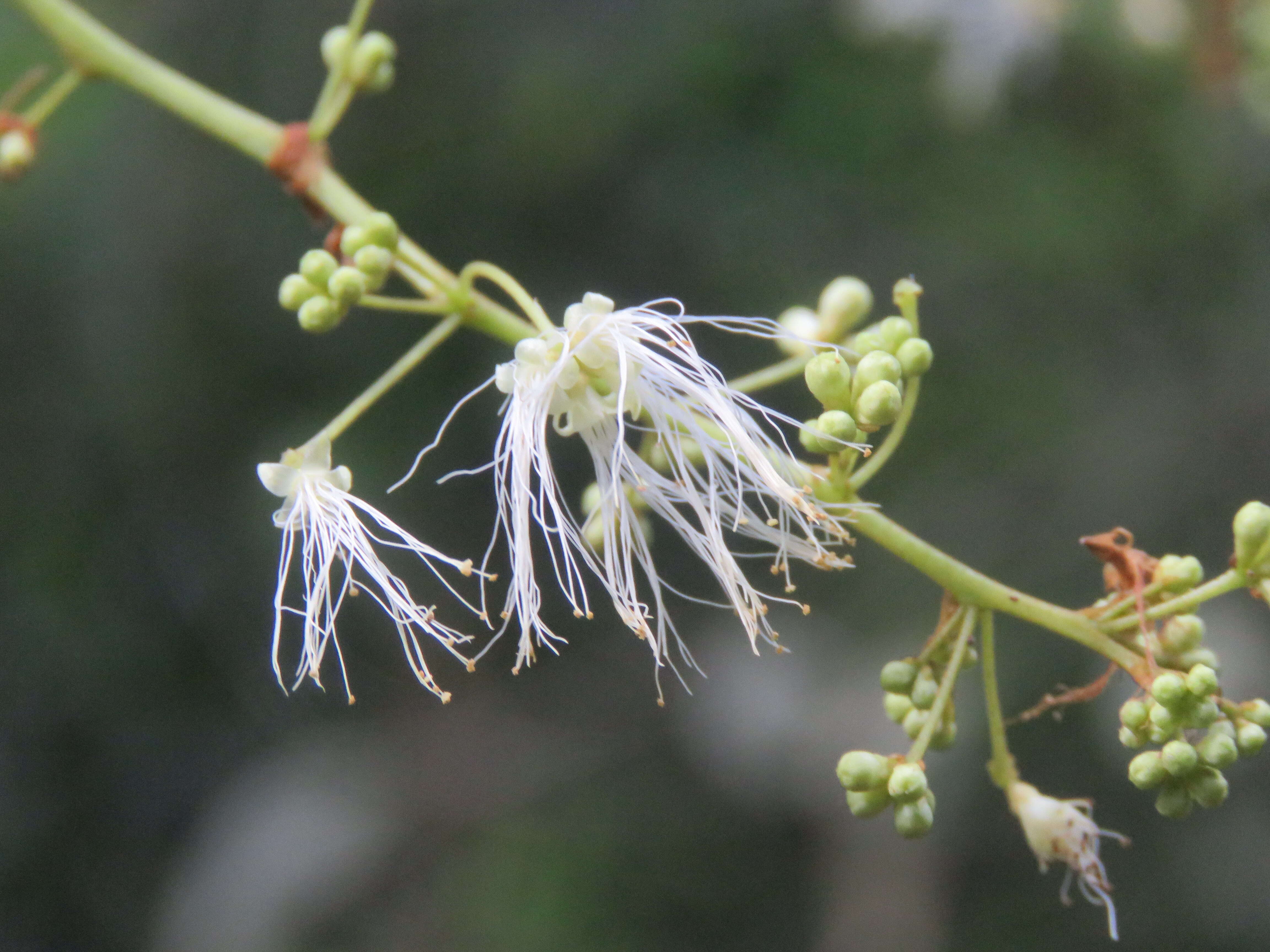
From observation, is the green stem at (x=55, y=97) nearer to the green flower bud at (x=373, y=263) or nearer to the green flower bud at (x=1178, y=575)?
the green flower bud at (x=373, y=263)

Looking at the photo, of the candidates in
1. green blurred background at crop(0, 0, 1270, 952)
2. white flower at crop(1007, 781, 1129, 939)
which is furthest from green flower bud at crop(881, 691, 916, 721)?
green blurred background at crop(0, 0, 1270, 952)

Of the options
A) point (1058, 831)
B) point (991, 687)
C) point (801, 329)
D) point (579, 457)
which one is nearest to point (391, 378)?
point (801, 329)

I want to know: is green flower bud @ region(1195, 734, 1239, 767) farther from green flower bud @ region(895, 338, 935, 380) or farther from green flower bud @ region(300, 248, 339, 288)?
green flower bud @ region(300, 248, 339, 288)

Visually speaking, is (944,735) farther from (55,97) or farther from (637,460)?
(55,97)

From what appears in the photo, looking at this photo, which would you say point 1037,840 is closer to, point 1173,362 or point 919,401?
point 919,401

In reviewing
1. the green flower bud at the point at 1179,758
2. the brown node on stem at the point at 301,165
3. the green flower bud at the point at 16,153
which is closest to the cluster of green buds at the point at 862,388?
the green flower bud at the point at 1179,758

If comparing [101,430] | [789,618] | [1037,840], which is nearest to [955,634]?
[1037,840]
